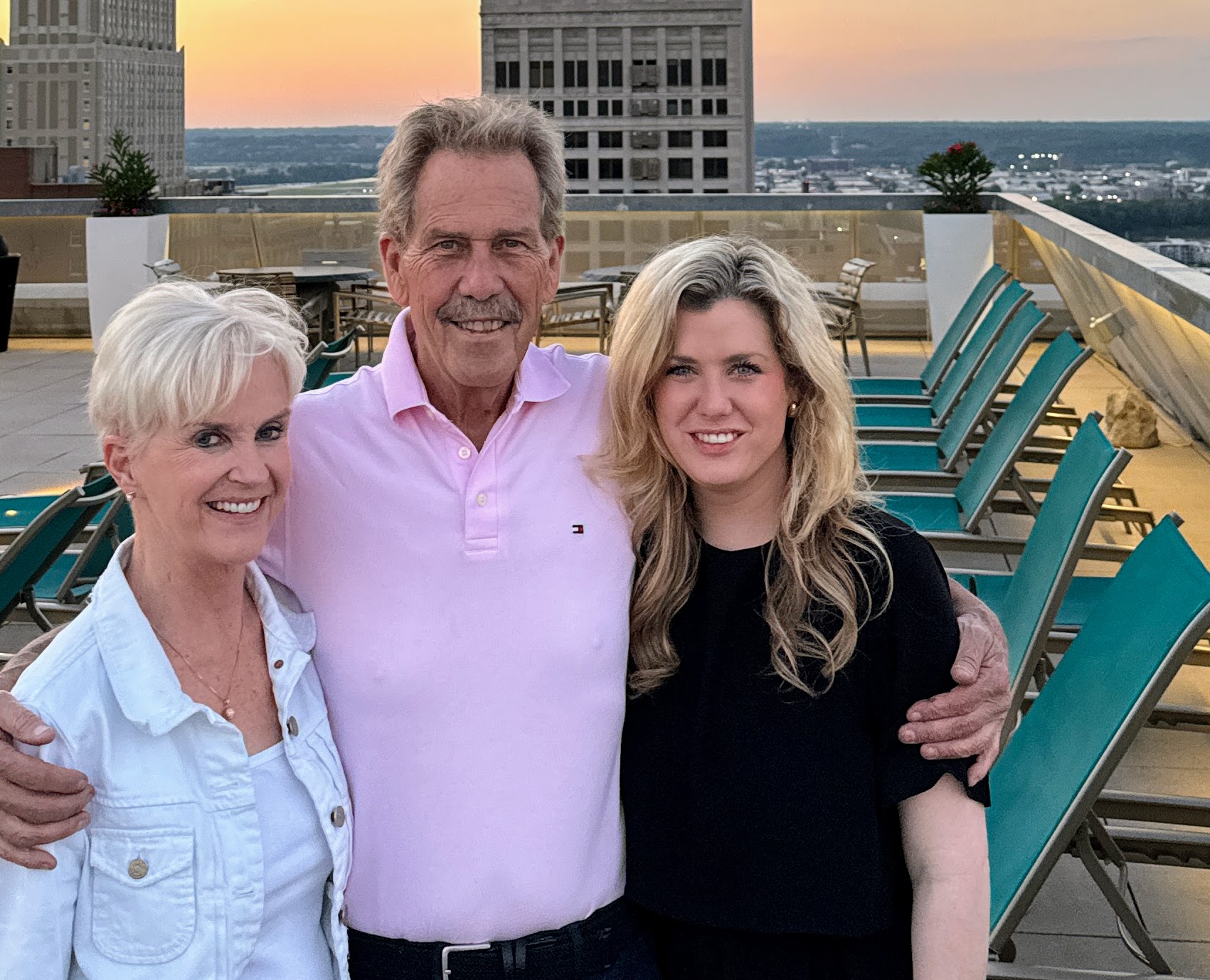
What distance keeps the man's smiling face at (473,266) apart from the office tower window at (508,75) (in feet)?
431

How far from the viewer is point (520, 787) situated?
67.5 inches

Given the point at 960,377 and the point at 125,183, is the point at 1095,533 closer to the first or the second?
the point at 960,377

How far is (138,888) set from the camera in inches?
57.7

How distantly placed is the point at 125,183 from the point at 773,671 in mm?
11777

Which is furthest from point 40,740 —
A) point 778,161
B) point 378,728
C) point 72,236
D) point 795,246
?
point 778,161

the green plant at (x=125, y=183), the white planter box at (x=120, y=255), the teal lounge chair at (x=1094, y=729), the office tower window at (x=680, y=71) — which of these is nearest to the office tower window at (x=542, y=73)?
the office tower window at (x=680, y=71)

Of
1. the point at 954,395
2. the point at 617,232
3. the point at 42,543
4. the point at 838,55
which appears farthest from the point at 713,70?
the point at 42,543

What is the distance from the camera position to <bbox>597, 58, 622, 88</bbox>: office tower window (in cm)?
13225

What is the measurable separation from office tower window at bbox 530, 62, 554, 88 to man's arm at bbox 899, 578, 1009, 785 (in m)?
134

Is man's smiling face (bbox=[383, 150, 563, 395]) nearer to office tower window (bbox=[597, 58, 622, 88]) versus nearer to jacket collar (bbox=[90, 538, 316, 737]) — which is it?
jacket collar (bbox=[90, 538, 316, 737])

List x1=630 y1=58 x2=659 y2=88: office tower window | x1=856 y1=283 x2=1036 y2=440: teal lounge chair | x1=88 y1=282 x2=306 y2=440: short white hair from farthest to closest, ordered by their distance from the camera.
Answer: x1=630 y1=58 x2=659 y2=88: office tower window, x1=856 y1=283 x2=1036 y2=440: teal lounge chair, x1=88 y1=282 x2=306 y2=440: short white hair

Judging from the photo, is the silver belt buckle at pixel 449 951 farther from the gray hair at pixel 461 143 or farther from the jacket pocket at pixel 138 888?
the gray hair at pixel 461 143

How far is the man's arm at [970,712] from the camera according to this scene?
65.3 inches

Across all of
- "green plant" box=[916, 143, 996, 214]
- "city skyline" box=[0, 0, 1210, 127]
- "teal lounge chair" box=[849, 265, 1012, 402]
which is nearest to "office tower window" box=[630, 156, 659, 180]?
"city skyline" box=[0, 0, 1210, 127]
